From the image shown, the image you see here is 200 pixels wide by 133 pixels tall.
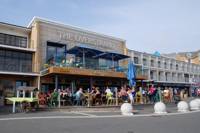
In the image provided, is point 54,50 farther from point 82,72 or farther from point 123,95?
point 123,95

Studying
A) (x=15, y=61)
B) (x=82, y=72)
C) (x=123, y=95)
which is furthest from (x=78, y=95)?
(x=15, y=61)

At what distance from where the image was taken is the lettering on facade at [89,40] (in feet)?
A: 91.6

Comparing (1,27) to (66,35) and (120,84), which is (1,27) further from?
(120,84)

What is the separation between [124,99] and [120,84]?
9.43m

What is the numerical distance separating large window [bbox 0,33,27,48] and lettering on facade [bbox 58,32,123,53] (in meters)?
3.95

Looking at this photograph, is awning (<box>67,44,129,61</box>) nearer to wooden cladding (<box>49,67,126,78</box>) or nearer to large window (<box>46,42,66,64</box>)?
large window (<box>46,42,66,64</box>)

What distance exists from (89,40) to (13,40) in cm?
857

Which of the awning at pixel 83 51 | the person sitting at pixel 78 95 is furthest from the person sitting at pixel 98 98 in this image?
the awning at pixel 83 51

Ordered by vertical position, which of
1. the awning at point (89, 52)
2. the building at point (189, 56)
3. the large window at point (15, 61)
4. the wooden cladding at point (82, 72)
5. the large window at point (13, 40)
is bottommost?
the wooden cladding at point (82, 72)

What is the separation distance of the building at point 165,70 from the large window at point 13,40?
17.3 metres

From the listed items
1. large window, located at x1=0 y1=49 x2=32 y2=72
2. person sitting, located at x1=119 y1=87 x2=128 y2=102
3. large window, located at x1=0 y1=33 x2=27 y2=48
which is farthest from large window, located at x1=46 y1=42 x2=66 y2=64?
person sitting, located at x1=119 y1=87 x2=128 y2=102

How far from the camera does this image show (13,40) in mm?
26234

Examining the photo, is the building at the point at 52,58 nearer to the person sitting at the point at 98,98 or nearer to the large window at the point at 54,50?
the large window at the point at 54,50

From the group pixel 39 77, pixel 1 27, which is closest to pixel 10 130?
pixel 39 77
